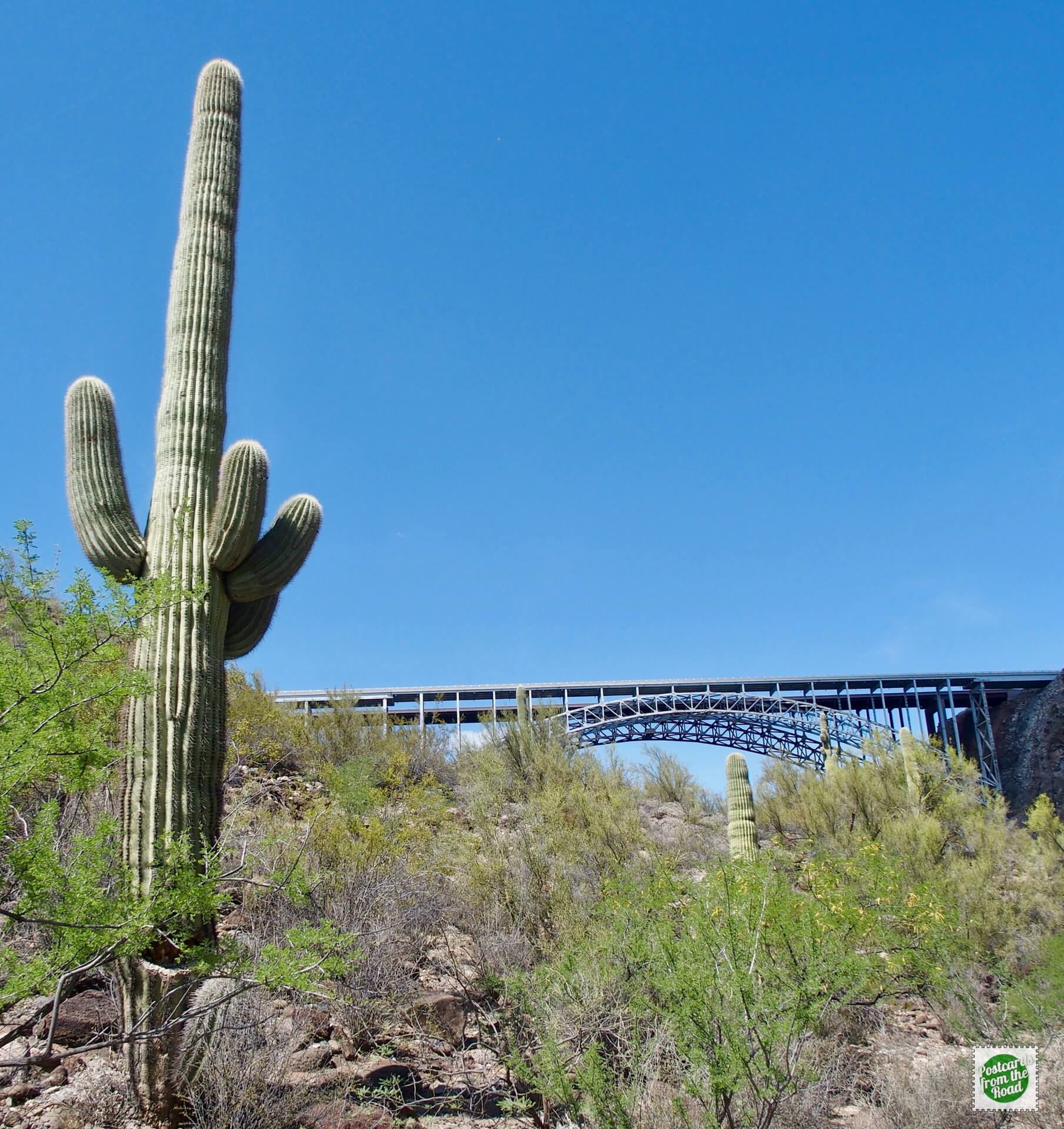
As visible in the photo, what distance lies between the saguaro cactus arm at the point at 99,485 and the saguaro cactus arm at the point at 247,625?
2.83ft

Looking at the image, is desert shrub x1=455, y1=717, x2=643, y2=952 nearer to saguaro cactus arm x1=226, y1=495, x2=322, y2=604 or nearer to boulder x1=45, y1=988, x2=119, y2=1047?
boulder x1=45, y1=988, x2=119, y2=1047

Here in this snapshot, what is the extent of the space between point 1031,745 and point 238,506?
2942 cm

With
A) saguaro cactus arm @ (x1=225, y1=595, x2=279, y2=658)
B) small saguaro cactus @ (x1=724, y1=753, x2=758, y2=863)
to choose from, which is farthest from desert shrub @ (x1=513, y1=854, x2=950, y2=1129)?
small saguaro cactus @ (x1=724, y1=753, x2=758, y2=863)

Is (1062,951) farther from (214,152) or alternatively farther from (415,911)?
(214,152)

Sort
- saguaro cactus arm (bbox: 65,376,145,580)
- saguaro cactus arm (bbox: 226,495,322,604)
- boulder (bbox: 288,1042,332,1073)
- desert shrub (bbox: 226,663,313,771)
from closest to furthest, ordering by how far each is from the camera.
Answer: boulder (bbox: 288,1042,332,1073)
saguaro cactus arm (bbox: 65,376,145,580)
saguaro cactus arm (bbox: 226,495,322,604)
desert shrub (bbox: 226,663,313,771)

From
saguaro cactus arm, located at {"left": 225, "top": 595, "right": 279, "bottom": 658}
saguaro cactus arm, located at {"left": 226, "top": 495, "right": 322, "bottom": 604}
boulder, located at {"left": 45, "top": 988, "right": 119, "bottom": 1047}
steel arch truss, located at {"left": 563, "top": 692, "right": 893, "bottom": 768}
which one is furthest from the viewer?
steel arch truss, located at {"left": 563, "top": 692, "right": 893, "bottom": 768}

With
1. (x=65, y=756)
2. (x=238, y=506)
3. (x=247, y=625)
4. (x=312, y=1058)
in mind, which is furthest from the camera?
(x=247, y=625)

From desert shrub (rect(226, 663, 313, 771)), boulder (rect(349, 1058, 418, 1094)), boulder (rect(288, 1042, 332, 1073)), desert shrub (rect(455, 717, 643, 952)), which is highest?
desert shrub (rect(226, 663, 313, 771))

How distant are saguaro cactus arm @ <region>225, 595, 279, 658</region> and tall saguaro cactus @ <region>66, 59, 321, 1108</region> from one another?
0.04 feet

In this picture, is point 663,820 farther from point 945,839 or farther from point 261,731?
point 261,731

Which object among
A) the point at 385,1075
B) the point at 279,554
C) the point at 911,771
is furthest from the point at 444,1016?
the point at 911,771

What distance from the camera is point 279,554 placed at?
7172mm

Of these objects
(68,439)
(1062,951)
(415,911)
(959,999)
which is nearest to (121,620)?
(68,439)

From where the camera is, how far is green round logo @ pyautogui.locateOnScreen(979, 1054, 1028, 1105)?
21.0 ft
